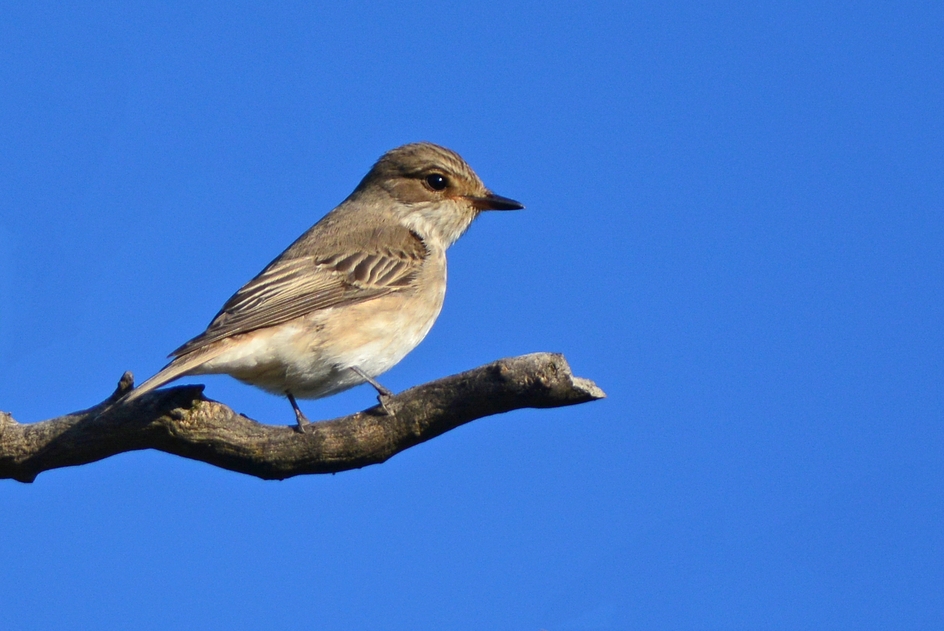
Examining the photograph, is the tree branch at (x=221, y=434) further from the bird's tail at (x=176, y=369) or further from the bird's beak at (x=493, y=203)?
the bird's beak at (x=493, y=203)

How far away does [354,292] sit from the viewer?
27.6 ft

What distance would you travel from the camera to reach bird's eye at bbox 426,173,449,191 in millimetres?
10047

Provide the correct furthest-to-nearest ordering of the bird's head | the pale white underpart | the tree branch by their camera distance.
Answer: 1. the bird's head
2. the pale white underpart
3. the tree branch

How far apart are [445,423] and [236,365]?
2647 millimetres

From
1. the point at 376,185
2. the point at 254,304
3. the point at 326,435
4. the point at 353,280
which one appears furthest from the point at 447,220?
the point at 326,435

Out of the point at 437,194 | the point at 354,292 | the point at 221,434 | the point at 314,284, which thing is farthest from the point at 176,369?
the point at 437,194

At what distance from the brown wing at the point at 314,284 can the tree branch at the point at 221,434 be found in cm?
134

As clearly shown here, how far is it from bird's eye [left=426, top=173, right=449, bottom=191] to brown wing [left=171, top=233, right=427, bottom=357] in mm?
748

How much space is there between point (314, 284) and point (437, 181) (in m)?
2.26

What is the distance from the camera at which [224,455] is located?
18.6 feet

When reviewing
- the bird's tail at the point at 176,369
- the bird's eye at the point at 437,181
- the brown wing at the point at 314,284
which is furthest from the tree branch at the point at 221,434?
the bird's eye at the point at 437,181

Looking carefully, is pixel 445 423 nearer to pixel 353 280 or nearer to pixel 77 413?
pixel 77 413

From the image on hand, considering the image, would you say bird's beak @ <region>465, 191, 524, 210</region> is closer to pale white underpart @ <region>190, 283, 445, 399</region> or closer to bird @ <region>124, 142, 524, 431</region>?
bird @ <region>124, 142, 524, 431</region>

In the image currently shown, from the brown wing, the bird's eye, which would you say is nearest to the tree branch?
the brown wing
